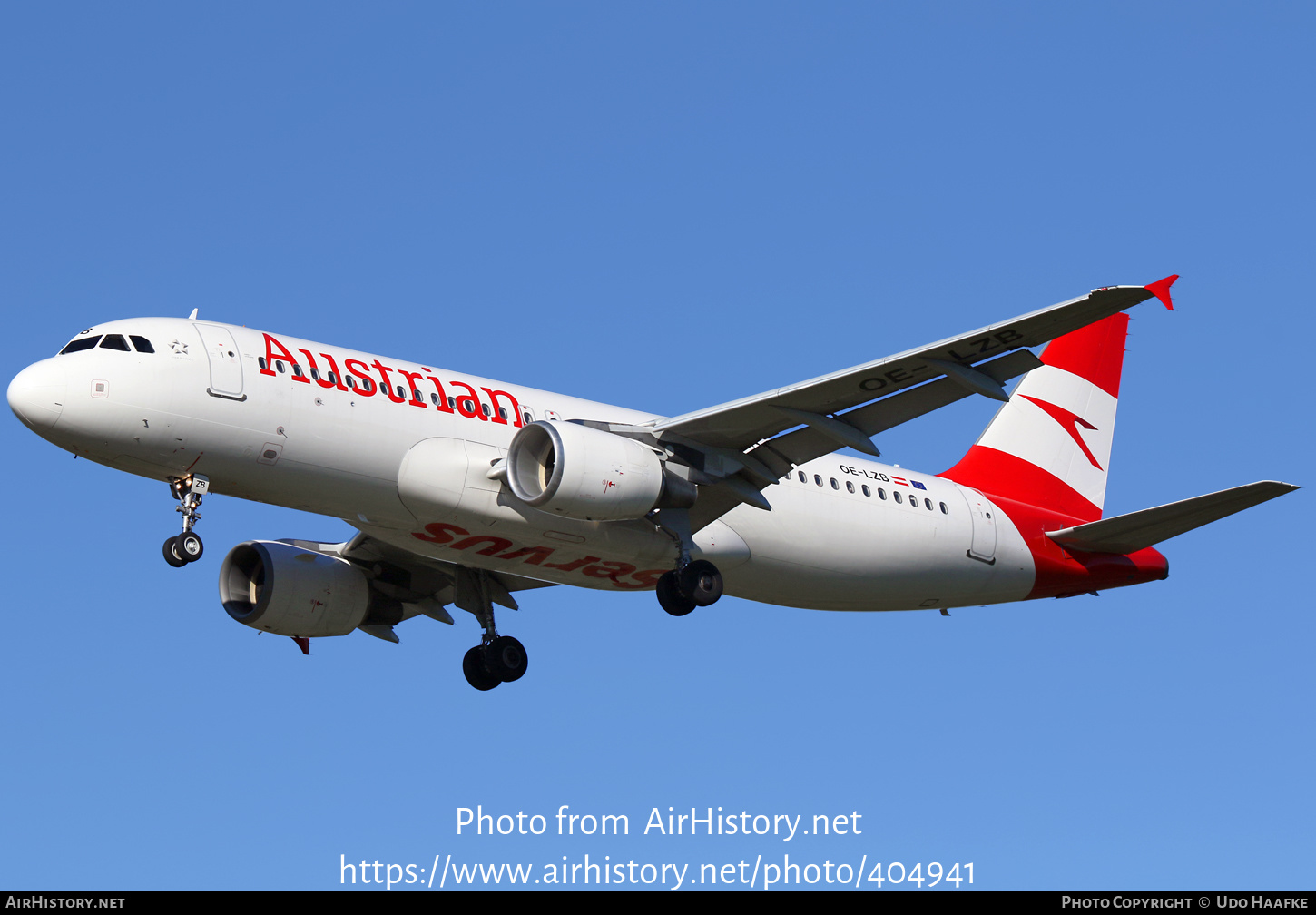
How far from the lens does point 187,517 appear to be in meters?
26.6

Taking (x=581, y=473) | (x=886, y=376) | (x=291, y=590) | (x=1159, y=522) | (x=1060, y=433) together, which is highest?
(x=1060, y=433)

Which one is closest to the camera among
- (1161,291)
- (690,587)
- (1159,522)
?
(1161,291)

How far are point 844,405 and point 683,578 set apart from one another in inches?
164

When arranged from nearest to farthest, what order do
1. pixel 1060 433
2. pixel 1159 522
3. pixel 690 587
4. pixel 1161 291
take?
1. pixel 1161 291
2. pixel 690 587
3. pixel 1159 522
4. pixel 1060 433

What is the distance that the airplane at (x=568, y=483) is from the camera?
2636cm

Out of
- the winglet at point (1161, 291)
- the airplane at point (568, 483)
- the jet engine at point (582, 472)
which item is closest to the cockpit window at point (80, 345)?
the airplane at point (568, 483)

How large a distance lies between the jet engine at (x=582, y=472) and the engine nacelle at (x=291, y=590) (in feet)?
22.9

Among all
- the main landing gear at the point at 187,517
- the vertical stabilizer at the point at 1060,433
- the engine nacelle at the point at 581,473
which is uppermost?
the vertical stabilizer at the point at 1060,433

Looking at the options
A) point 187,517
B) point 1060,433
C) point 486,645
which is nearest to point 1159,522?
point 1060,433

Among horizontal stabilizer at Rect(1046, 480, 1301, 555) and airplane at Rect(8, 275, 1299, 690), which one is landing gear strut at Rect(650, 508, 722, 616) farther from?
horizontal stabilizer at Rect(1046, 480, 1301, 555)

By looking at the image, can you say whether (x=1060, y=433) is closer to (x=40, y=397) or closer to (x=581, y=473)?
(x=581, y=473)

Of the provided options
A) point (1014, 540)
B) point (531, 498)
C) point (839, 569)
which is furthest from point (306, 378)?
point (1014, 540)

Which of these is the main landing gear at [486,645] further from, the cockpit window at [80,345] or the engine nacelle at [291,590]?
the cockpit window at [80,345]
